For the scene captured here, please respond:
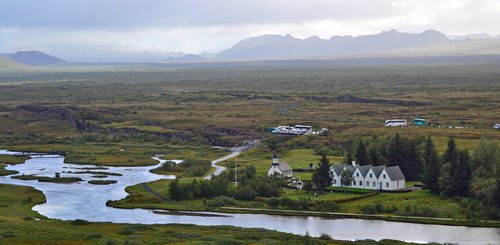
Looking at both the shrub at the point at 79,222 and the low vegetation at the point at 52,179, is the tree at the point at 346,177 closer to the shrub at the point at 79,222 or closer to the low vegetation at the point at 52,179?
the shrub at the point at 79,222

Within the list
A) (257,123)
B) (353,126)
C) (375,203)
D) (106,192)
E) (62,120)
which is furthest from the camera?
(62,120)

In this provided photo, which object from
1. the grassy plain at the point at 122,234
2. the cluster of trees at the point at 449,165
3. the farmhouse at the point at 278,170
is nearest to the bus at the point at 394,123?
the cluster of trees at the point at 449,165

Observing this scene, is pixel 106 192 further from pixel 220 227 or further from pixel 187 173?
pixel 220 227

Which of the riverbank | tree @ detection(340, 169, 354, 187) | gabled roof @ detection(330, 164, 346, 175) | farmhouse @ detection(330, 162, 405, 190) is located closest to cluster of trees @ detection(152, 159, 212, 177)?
the riverbank

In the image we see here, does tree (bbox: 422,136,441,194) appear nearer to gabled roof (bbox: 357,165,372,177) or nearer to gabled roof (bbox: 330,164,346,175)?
gabled roof (bbox: 357,165,372,177)

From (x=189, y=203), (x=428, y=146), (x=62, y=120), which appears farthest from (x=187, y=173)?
(x=62, y=120)
